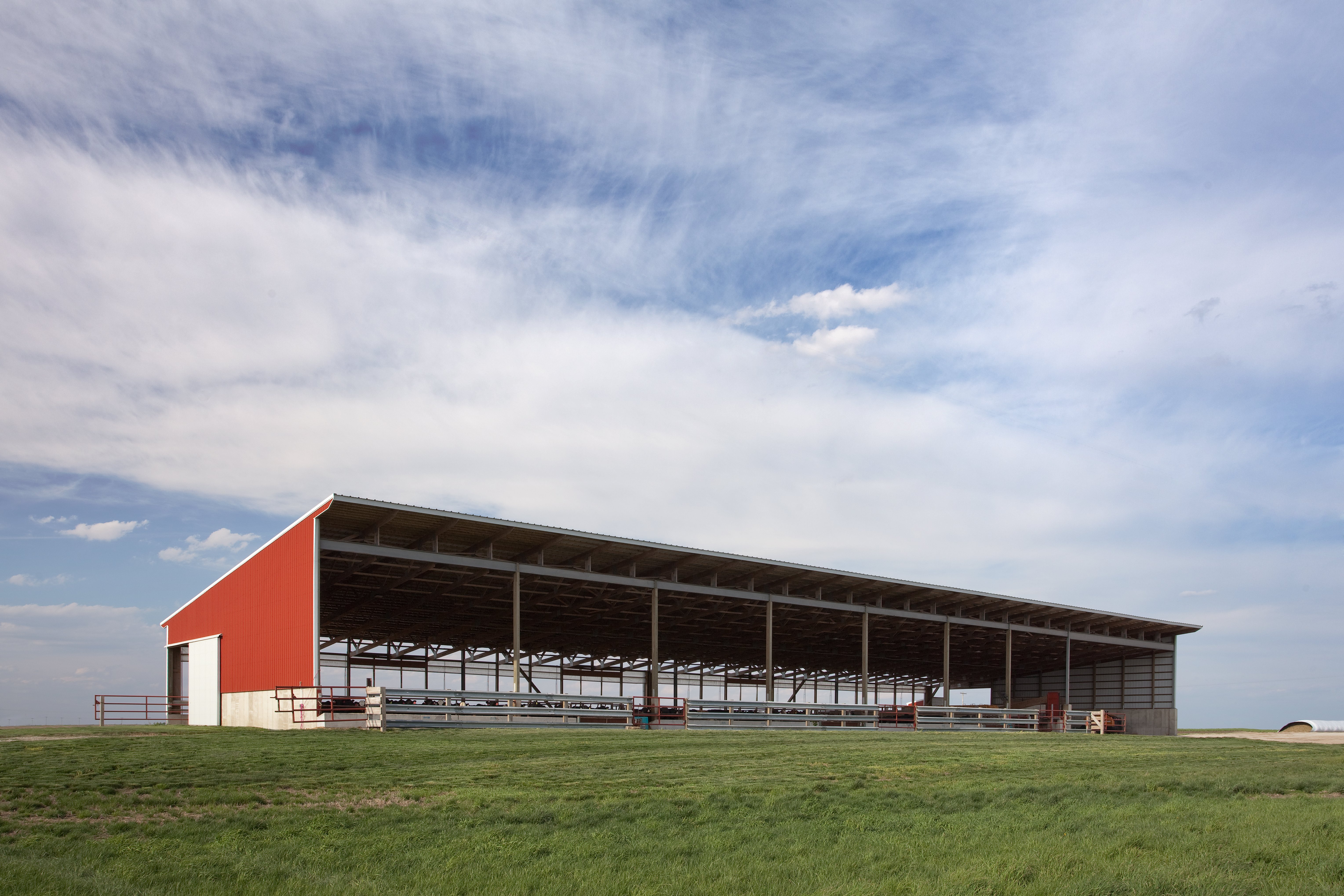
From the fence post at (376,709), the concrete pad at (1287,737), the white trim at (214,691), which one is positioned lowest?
the concrete pad at (1287,737)

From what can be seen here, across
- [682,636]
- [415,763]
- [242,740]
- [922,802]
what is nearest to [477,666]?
[682,636]

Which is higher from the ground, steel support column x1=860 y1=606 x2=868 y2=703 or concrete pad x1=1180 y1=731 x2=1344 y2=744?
steel support column x1=860 y1=606 x2=868 y2=703

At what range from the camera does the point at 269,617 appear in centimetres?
3139

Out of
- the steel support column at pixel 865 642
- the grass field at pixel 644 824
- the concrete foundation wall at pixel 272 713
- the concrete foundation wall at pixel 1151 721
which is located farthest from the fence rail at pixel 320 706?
the concrete foundation wall at pixel 1151 721

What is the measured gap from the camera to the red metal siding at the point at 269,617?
28.4 m

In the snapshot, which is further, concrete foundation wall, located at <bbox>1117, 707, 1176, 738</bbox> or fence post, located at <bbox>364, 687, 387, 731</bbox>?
concrete foundation wall, located at <bbox>1117, 707, 1176, 738</bbox>

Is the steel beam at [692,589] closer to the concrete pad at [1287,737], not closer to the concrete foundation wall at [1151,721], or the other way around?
the concrete foundation wall at [1151,721]

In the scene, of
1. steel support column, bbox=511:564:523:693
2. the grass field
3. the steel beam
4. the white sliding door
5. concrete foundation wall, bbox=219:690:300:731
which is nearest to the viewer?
the grass field

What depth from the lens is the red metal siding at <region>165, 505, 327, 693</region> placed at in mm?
28391

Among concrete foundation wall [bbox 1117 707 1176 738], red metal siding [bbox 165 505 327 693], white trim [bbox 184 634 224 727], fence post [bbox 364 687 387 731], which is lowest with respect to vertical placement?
concrete foundation wall [bbox 1117 707 1176 738]

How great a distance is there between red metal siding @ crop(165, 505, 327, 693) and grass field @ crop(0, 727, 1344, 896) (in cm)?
1063

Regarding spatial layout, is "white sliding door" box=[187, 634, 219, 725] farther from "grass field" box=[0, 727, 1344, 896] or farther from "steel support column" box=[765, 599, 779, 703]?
"steel support column" box=[765, 599, 779, 703]

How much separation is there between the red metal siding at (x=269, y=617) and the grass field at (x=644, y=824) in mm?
10628

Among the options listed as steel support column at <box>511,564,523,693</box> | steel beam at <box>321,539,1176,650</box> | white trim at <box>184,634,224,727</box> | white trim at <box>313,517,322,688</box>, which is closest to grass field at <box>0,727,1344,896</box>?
white trim at <box>313,517,322,688</box>
